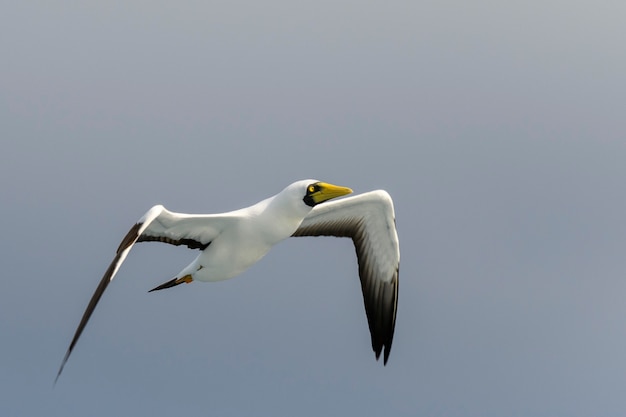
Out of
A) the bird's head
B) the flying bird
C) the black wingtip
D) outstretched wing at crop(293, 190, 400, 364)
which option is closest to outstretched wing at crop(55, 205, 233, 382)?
the flying bird

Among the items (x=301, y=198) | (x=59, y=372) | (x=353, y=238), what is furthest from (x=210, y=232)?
(x=59, y=372)

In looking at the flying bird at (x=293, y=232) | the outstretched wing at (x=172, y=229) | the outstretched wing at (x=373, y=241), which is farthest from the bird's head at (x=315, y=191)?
the outstretched wing at (x=373, y=241)

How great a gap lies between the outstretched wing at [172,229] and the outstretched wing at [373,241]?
9.52ft

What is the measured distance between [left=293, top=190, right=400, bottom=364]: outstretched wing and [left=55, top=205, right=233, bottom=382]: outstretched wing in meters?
2.90

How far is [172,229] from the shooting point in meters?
21.0

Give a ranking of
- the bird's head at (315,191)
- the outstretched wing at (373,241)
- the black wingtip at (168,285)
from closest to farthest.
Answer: the bird's head at (315,191) → the black wingtip at (168,285) → the outstretched wing at (373,241)

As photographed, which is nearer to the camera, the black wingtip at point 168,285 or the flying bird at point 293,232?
the flying bird at point 293,232

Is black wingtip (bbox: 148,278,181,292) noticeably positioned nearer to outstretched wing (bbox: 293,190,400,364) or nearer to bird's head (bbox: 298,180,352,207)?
outstretched wing (bbox: 293,190,400,364)

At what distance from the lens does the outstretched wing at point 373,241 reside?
2261cm

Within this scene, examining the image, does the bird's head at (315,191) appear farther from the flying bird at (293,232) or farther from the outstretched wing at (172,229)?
the outstretched wing at (172,229)

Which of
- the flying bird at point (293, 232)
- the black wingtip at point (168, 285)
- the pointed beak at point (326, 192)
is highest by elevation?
the pointed beak at point (326, 192)

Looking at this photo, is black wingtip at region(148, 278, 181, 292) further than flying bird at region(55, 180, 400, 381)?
Yes

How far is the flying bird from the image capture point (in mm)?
20156

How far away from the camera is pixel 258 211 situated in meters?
20.4
